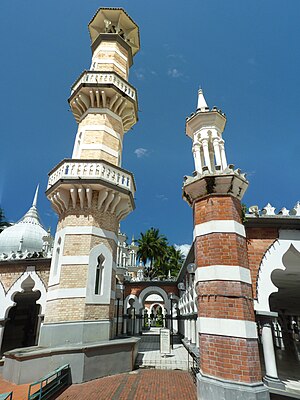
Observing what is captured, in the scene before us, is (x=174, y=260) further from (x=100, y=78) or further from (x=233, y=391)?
(x=233, y=391)

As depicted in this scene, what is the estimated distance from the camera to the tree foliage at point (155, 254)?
4650 cm

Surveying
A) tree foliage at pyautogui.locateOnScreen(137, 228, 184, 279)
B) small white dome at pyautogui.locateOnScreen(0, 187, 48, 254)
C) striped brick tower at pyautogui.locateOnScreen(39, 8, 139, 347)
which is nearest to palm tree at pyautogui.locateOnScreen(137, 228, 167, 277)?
tree foliage at pyautogui.locateOnScreen(137, 228, 184, 279)

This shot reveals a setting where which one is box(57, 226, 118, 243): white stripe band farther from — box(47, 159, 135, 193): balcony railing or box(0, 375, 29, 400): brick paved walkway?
box(0, 375, 29, 400): brick paved walkway

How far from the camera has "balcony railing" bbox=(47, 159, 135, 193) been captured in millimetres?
11555

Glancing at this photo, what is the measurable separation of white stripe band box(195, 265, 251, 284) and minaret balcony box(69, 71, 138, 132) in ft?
38.3

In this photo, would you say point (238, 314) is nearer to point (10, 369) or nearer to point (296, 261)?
point (296, 261)

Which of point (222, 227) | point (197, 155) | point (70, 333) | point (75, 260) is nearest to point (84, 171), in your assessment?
point (75, 260)

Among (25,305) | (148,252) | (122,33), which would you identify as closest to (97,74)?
Answer: (122,33)

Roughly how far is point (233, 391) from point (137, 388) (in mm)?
4364

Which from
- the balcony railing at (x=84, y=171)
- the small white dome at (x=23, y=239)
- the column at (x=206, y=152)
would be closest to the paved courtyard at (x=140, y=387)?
the column at (x=206, y=152)

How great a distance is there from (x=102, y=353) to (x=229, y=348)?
6.13 meters

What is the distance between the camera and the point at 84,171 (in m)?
11.7

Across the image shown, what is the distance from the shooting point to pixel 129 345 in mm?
10477

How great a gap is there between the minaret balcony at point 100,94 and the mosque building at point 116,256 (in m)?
0.06
